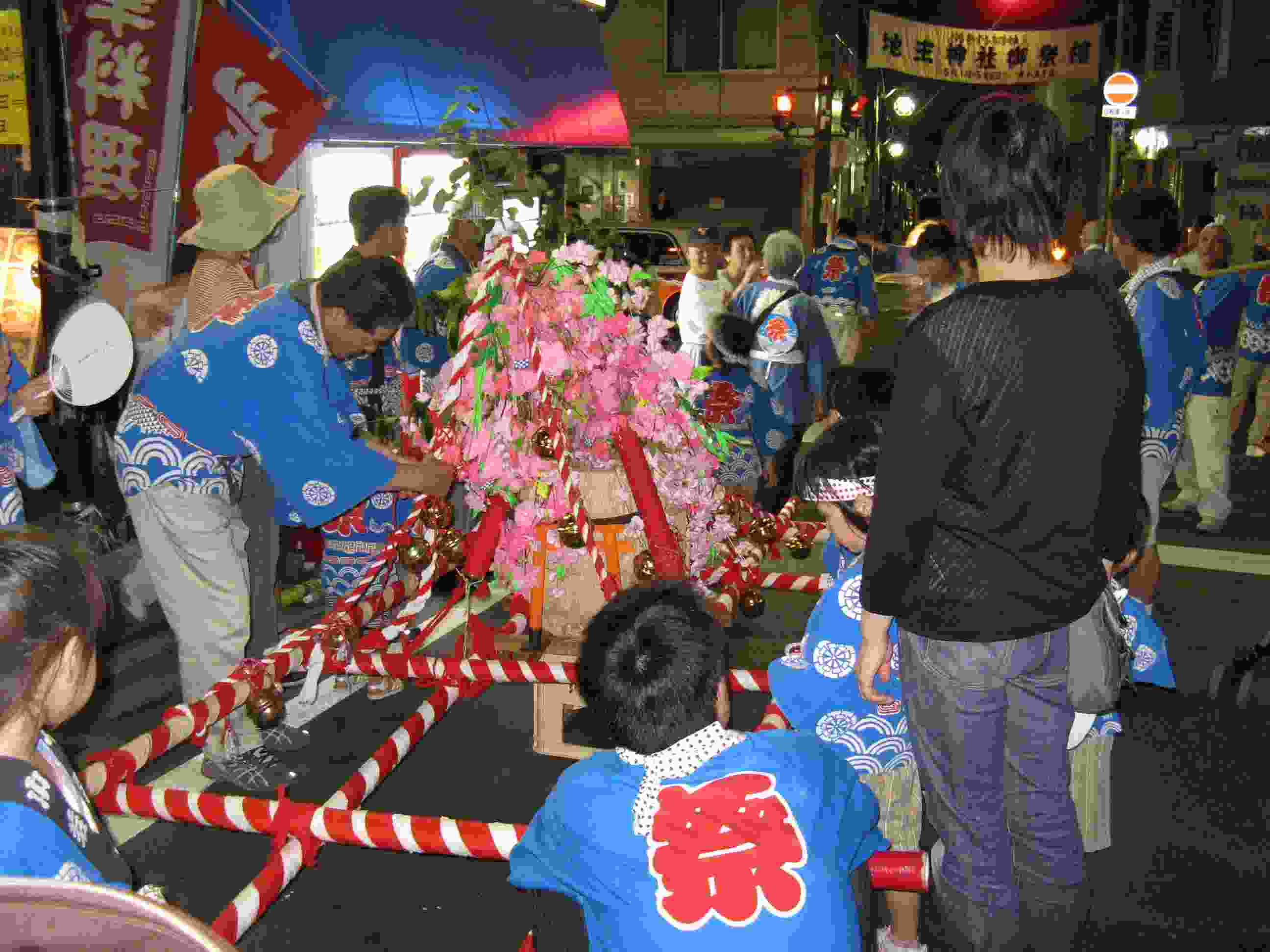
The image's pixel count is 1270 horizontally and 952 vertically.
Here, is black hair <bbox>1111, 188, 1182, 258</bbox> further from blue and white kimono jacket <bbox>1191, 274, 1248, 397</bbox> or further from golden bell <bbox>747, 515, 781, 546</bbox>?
blue and white kimono jacket <bbox>1191, 274, 1248, 397</bbox>

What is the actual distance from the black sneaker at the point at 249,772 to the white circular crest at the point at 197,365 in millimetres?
1497

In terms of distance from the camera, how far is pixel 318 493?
4.22 metres

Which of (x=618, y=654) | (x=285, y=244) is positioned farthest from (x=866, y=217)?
(x=618, y=654)

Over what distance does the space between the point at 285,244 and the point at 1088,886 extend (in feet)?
21.8

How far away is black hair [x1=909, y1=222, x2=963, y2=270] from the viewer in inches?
259

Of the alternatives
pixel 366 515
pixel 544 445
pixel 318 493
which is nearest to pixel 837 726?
pixel 544 445

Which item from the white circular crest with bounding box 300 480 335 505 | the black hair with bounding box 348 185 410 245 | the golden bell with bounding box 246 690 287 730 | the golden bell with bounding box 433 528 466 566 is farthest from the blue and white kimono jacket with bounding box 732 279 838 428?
the golden bell with bounding box 246 690 287 730

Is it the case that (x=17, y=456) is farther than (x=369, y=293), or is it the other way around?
(x=17, y=456)

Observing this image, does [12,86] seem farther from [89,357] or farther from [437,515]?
[437,515]

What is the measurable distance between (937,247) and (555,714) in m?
3.58

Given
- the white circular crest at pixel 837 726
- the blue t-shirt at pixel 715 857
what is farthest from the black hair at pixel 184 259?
the blue t-shirt at pixel 715 857

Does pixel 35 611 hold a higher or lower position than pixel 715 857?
higher

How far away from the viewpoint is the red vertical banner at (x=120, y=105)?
20.9 feet

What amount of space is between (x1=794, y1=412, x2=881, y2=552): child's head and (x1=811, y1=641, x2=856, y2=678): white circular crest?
333 millimetres
